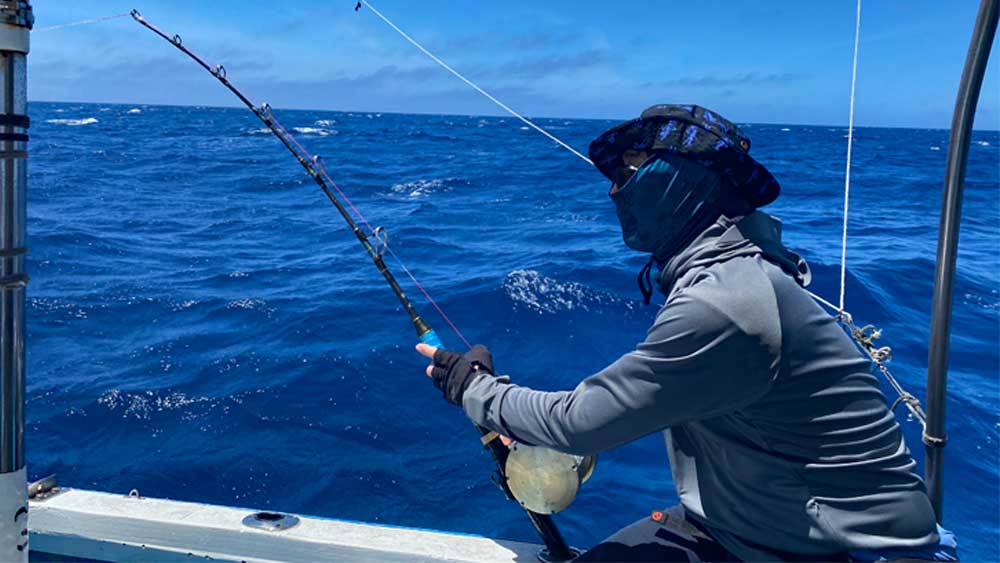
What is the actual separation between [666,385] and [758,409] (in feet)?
0.79

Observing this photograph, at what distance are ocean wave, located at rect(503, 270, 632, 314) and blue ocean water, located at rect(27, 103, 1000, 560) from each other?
0.04 m

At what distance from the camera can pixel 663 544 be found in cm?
212

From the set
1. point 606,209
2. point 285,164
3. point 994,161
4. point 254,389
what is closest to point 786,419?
point 254,389

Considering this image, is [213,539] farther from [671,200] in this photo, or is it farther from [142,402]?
[142,402]

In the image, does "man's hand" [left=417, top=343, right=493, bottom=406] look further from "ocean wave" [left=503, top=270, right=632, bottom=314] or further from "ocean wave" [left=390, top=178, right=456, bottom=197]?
"ocean wave" [left=390, top=178, right=456, bottom=197]

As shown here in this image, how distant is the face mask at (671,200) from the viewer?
1754 millimetres

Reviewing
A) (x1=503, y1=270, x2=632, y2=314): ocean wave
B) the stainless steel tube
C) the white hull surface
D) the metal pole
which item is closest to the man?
the metal pole

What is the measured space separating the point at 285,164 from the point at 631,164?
21478 millimetres

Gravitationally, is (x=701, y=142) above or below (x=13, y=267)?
above

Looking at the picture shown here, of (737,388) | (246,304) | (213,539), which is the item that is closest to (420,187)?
(246,304)

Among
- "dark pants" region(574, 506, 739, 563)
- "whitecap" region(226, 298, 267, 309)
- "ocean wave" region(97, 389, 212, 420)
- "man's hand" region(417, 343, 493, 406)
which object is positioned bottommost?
"ocean wave" region(97, 389, 212, 420)

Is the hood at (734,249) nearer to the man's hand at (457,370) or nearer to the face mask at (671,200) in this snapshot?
the face mask at (671,200)

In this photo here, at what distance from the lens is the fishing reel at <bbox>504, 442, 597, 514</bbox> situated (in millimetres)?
2184

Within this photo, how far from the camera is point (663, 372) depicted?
162cm
